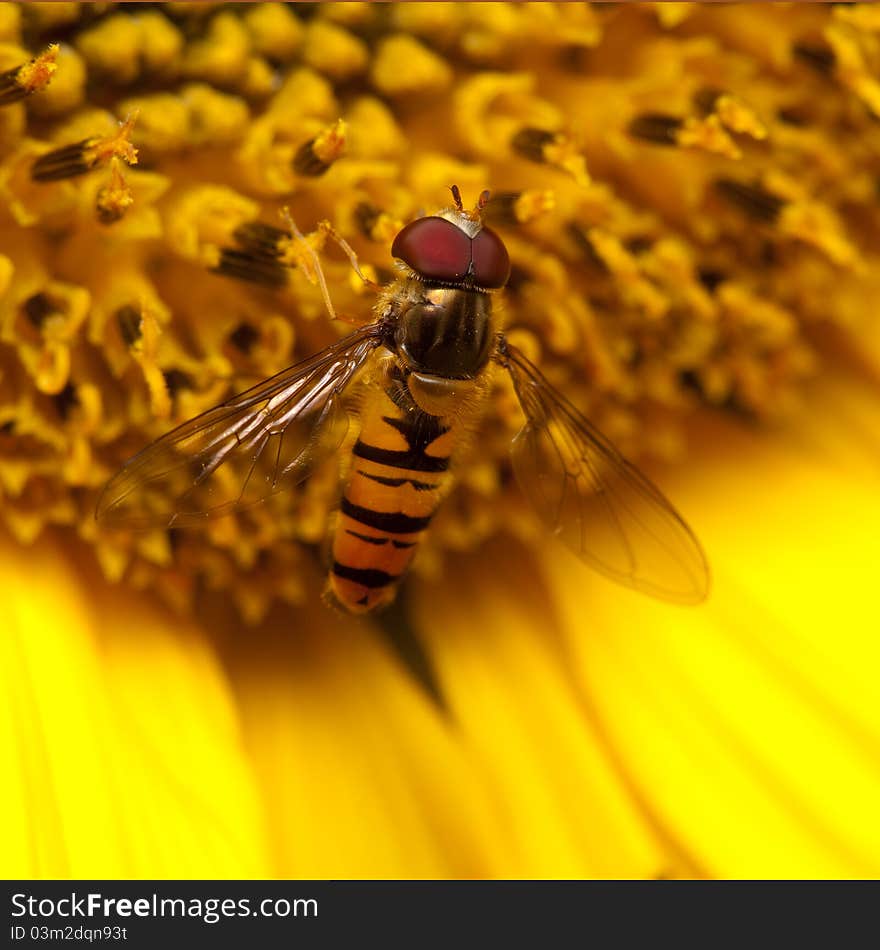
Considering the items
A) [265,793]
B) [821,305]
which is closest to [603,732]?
[265,793]

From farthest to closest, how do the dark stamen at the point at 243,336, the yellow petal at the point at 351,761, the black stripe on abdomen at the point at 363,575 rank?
the yellow petal at the point at 351,761 → the dark stamen at the point at 243,336 → the black stripe on abdomen at the point at 363,575

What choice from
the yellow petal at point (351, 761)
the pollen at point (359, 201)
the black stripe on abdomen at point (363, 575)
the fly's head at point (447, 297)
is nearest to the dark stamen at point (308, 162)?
the pollen at point (359, 201)

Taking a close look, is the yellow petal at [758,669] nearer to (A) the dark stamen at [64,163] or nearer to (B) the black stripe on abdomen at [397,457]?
(B) the black stripe on abdomen at [397,457]

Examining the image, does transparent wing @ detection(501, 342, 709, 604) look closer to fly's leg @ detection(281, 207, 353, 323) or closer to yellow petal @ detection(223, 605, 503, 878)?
fly's leg @ detection(281, 207, 353, 323)

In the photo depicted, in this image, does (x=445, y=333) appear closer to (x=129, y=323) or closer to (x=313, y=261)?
(x=313, y=261)

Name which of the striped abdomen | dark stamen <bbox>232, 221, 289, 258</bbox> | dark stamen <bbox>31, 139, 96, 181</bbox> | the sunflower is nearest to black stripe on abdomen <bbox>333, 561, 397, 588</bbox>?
the striped abdomen

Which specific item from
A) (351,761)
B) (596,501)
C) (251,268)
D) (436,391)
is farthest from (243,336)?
(351,761)
